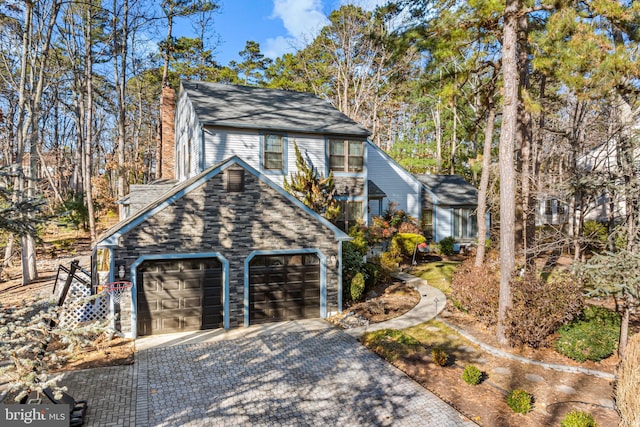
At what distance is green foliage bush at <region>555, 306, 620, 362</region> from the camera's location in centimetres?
992

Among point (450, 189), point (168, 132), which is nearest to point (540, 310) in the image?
point (450, 189)

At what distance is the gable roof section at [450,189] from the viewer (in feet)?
84.7

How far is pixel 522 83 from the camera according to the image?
16.7 metres

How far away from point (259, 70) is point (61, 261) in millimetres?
31814

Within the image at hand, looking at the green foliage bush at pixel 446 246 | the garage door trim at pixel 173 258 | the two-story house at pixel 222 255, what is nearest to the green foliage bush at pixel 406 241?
the green foliage bush at pixel 446 246

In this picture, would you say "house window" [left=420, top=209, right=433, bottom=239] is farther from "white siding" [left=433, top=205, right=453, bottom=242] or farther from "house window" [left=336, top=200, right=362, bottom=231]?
"house window" [left=336, top=200, right=362, bottom=231]

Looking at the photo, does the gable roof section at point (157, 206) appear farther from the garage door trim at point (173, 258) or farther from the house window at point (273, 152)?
the house window at point (273, 152)

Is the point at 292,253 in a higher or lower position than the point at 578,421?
higher

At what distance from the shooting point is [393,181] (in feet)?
81.2

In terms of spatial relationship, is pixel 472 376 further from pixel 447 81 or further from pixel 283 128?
pixel 283 128

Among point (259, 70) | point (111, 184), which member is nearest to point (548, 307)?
point (259, 70)

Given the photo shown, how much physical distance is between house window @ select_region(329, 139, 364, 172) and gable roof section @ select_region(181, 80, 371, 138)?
606 millimetres

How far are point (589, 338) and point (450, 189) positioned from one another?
711 inches

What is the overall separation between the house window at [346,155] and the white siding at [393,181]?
311 centimetres
